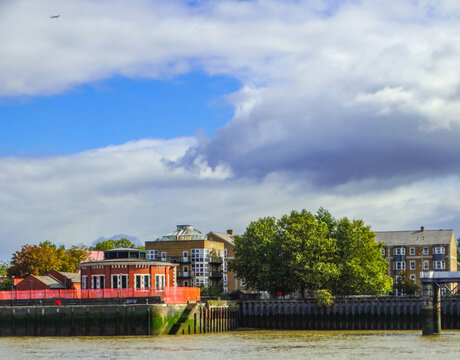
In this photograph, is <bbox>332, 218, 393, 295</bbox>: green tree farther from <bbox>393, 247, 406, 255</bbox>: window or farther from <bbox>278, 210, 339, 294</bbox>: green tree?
<bbox>393, 247, 406, 255</bbox>: window

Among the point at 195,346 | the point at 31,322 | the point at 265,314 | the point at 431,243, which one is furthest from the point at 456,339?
the point at 431,243

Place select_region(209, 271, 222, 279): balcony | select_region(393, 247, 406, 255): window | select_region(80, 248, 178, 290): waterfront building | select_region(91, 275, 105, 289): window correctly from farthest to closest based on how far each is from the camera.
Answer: select_region(393, 247, 406, 255): window < select_region(209, 271, 222, 279): balcony < select_region(91, 275, 105, 289): window < select_region(80, 248, 178, 290): waterfront building

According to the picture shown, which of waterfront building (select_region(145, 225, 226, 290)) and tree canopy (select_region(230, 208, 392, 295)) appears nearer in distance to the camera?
tree canopy (select_region(230, 208, 392, 295))

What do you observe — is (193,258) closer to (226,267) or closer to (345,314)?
(226,267)

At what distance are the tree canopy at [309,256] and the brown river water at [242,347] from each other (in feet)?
50.4

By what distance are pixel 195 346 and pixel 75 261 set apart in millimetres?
71174

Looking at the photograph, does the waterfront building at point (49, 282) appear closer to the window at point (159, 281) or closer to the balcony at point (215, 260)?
the window at point (159, 281)

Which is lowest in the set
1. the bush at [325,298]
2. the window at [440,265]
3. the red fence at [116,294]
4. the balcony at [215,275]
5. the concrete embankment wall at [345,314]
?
the concrete embankment wall at [345,314]

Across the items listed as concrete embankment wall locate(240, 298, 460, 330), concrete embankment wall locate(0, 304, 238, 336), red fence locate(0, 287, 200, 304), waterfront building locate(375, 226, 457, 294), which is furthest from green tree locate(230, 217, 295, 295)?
waterfront building locate(375, 226, 457, 294)

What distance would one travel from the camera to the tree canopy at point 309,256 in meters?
98.6

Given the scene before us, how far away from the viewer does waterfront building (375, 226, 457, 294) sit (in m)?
160

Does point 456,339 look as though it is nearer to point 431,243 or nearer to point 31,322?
point 31,322

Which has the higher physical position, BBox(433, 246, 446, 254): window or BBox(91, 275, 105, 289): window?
BBox(433, 246, 446, 254): window

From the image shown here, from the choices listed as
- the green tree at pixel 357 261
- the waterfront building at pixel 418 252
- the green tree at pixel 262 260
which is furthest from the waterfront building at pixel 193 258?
the waterfront building at pixel 418 252
